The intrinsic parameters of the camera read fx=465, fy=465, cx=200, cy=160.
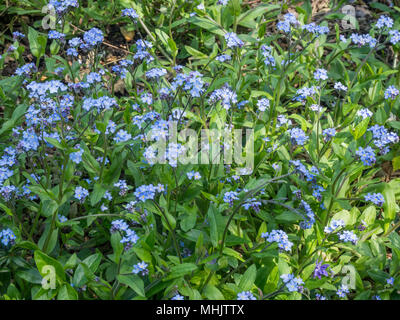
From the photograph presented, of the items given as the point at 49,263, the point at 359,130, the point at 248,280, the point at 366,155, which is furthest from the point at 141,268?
the point at 359,130

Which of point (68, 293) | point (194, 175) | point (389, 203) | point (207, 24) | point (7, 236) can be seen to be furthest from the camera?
point (207, 24)

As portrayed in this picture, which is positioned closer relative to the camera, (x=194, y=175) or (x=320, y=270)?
(x=320, y=270)

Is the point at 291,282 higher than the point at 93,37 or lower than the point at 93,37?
lower

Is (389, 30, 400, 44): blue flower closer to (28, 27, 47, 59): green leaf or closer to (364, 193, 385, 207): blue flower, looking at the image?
(364, 193, 385, 207): blue flower

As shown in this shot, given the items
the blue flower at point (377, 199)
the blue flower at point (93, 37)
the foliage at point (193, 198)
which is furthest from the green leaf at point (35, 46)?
the blue flower at point (377, 199)

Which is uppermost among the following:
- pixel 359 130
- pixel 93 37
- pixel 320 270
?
pixel 93 37

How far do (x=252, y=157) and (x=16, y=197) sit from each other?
5.43 feet

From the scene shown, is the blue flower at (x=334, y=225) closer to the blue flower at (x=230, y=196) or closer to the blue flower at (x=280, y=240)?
the blue flower at (x=280, y=240)

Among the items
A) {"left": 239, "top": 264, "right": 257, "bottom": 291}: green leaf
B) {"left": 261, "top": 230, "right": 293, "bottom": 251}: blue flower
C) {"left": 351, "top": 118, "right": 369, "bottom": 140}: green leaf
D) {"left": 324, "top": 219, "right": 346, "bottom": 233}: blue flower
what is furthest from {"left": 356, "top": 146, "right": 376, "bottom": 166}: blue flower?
{"left": 239, "top": 264, "right": 257, "bottom": 291}: green leaf

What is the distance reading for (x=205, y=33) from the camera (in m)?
4.98

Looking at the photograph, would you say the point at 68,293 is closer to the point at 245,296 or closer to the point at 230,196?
the point at 245,296

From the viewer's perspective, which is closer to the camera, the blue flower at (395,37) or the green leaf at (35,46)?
the green leaf at (35,46)

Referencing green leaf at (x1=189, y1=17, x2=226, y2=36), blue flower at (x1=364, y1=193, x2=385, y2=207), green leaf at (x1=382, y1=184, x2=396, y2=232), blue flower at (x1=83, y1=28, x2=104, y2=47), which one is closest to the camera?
blue flower at (x1=364, y1=193, x2=385, y2=207)
